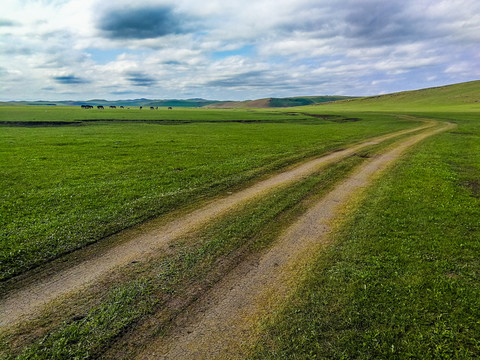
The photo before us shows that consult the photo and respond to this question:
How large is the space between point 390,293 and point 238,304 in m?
4.12

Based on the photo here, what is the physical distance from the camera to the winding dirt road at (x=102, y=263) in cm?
→ 725

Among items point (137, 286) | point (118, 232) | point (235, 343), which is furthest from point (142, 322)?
point (118, 232)

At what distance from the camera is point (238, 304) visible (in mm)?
7270

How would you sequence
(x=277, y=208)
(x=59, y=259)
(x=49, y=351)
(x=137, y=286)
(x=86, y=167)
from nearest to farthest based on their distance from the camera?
(x=49, y=351), (x=137, y=286), (x=59, y=259), (x=277, y=208), (x=86, y=167)

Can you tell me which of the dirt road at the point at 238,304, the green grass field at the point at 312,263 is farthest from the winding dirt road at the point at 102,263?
the dirt road at the point at 238,304

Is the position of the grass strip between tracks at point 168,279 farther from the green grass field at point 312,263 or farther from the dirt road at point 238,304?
the dirt road at point 238,304

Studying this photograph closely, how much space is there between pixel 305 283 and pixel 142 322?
4409 millimetres

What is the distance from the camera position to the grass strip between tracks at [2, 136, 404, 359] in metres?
6.12

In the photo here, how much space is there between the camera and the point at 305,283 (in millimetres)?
8141

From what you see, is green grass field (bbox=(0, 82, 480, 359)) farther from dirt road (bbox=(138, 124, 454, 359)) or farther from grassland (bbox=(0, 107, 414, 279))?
dirt road (bbox=(138, 124, 454, 359))

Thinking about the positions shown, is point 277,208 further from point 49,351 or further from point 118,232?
point 49,351

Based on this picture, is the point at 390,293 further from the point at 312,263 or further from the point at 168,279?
Answer: the point at 168,279

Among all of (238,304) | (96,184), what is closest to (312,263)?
(238,304)

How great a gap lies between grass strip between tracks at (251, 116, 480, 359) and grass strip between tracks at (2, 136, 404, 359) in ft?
8.04
